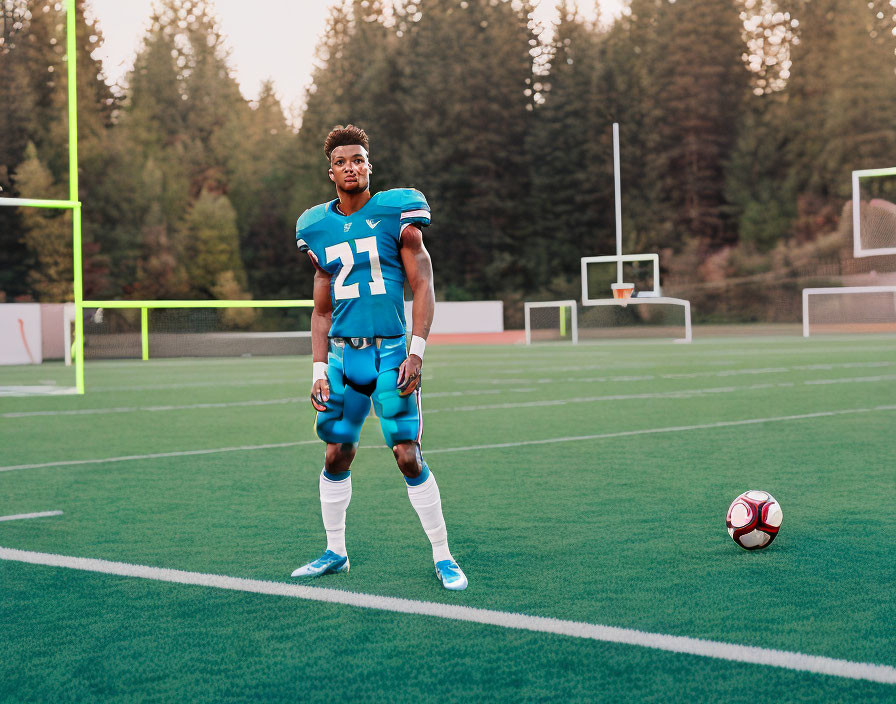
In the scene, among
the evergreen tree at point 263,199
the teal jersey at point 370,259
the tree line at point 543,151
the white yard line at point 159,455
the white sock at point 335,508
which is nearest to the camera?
the teal jersey at point 370,259

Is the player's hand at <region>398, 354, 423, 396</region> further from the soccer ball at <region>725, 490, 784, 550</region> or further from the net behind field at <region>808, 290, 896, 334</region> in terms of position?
the net behind field at <region>808, 290, 896, 334</region>

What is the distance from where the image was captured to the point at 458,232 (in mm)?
56531

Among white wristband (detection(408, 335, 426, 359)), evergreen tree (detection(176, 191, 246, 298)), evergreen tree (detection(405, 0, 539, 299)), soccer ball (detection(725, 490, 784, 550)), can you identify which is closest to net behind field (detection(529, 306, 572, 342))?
evergreen tree (detection(405, 0, 539, 299))

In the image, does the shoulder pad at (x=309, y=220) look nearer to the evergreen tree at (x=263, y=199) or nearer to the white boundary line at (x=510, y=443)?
the white boundary line at (x=510, y=443)

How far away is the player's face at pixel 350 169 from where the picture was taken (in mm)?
4355

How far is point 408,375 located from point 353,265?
485 millimetres

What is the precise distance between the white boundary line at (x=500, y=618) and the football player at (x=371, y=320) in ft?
0.84

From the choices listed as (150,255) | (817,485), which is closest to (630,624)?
(817,485)

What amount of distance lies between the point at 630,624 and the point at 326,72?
65460 mm

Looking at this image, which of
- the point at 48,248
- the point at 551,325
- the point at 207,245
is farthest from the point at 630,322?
the point at 207,245

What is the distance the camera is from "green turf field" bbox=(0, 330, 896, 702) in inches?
128

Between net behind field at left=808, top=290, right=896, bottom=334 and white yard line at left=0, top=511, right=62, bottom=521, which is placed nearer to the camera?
white yard line at left=0, top=511, right=62, bottom=521

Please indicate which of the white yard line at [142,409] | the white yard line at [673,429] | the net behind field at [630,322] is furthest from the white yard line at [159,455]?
the net behind field at [630,322]

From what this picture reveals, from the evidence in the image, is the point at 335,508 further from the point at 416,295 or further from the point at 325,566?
the point at 416,295
